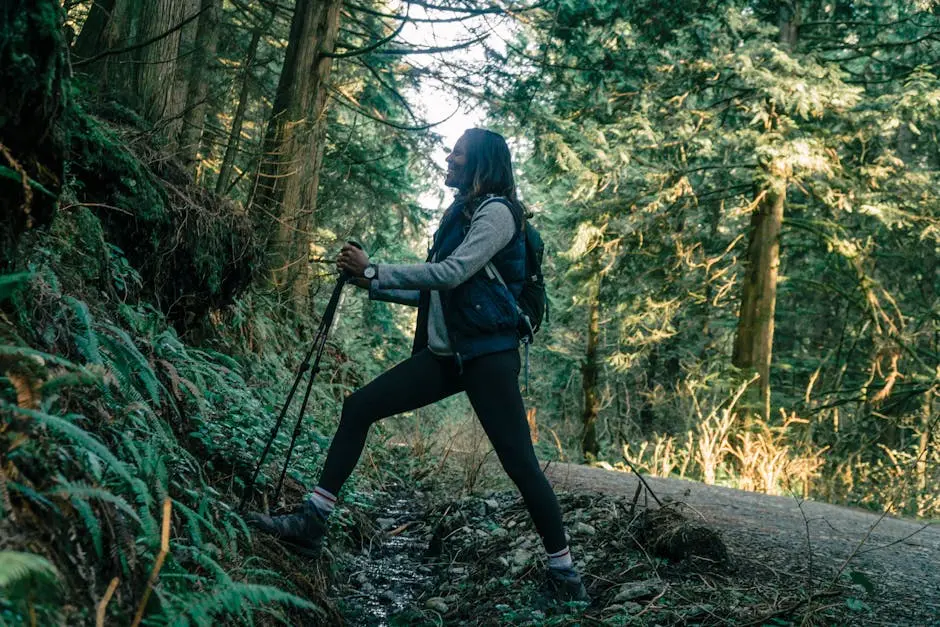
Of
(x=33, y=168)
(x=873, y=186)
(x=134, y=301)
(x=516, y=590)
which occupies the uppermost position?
(x=873, y=186)

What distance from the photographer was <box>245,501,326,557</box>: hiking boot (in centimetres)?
343

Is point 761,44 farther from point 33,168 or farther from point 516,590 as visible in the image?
point 33,168

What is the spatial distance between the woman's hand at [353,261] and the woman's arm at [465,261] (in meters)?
0.10

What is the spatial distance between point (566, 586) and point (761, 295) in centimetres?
1007

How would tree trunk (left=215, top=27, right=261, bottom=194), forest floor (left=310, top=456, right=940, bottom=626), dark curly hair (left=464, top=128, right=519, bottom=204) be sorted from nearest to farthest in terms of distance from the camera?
forest floor (left=310, top=456, right=940, bottom=626)
dark curly hair (left=464, top=128, right=519, bottom=204)
tree trunk (left=215, top=27, right=261, bottom=194)

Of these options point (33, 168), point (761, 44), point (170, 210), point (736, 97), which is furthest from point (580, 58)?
point (33, 168)

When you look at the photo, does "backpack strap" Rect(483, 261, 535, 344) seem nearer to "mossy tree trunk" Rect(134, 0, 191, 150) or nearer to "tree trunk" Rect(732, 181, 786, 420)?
"mossy tree trunk" Rect(134, 0, 191, 150)

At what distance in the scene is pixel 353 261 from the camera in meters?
3.56

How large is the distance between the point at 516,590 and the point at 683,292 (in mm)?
11033

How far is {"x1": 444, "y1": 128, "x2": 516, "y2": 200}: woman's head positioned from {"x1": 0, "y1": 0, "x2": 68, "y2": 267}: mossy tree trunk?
1.86 meters

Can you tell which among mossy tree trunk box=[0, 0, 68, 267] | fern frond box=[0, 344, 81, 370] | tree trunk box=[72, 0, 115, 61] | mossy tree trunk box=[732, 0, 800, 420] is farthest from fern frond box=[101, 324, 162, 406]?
mossy tree trunk box=[732, 0, 800, 420]

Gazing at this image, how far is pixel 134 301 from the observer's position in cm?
450

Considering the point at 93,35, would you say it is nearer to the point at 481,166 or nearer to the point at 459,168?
the point at 459,168

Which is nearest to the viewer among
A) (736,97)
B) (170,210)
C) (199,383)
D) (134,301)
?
(199,383)
